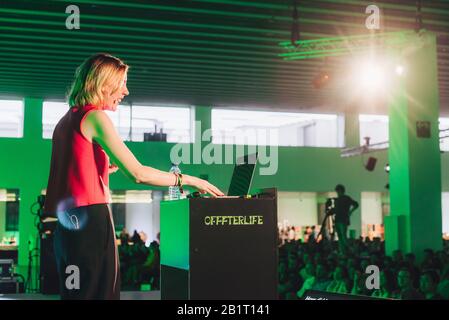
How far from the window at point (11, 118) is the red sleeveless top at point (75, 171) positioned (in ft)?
46.5

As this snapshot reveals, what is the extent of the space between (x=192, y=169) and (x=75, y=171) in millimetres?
14440

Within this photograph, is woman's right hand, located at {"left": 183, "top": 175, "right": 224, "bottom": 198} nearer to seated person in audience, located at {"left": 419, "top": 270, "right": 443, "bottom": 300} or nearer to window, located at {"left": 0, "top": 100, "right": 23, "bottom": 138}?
seated person in audience, located at {"left": 419, "top": 270, "right": 443, "bottom": 300}

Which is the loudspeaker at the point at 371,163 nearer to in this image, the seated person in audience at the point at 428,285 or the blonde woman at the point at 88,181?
the seated person in audience at the point at 428,285

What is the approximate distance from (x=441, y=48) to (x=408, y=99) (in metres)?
1.75

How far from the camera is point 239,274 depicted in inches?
90.0

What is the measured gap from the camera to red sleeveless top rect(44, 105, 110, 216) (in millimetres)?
1935

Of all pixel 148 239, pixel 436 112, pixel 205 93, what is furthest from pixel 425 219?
pixel 148 239

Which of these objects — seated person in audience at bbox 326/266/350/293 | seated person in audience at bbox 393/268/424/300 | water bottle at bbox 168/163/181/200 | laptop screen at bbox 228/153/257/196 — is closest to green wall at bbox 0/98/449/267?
seated person in audience at bbox 326/266/350/293

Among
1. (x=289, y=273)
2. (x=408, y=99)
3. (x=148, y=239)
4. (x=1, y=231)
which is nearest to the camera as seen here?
(x=289, y=273)

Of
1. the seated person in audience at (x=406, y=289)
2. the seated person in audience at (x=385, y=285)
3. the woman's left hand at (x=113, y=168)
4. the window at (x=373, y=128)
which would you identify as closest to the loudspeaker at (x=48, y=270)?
the seated person in audience at (x=385, y=285)

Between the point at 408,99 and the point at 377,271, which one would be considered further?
the point at 408,99

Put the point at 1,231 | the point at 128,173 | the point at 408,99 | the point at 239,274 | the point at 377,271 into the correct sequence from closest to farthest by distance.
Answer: the point at 128,173 → the point at 239,274 → the point at 377,271 → the point at 408,99 → the point at 1,231

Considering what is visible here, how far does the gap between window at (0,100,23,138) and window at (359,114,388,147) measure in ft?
31.8

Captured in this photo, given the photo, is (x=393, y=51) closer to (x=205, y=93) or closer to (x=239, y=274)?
(x=205, y=93)
